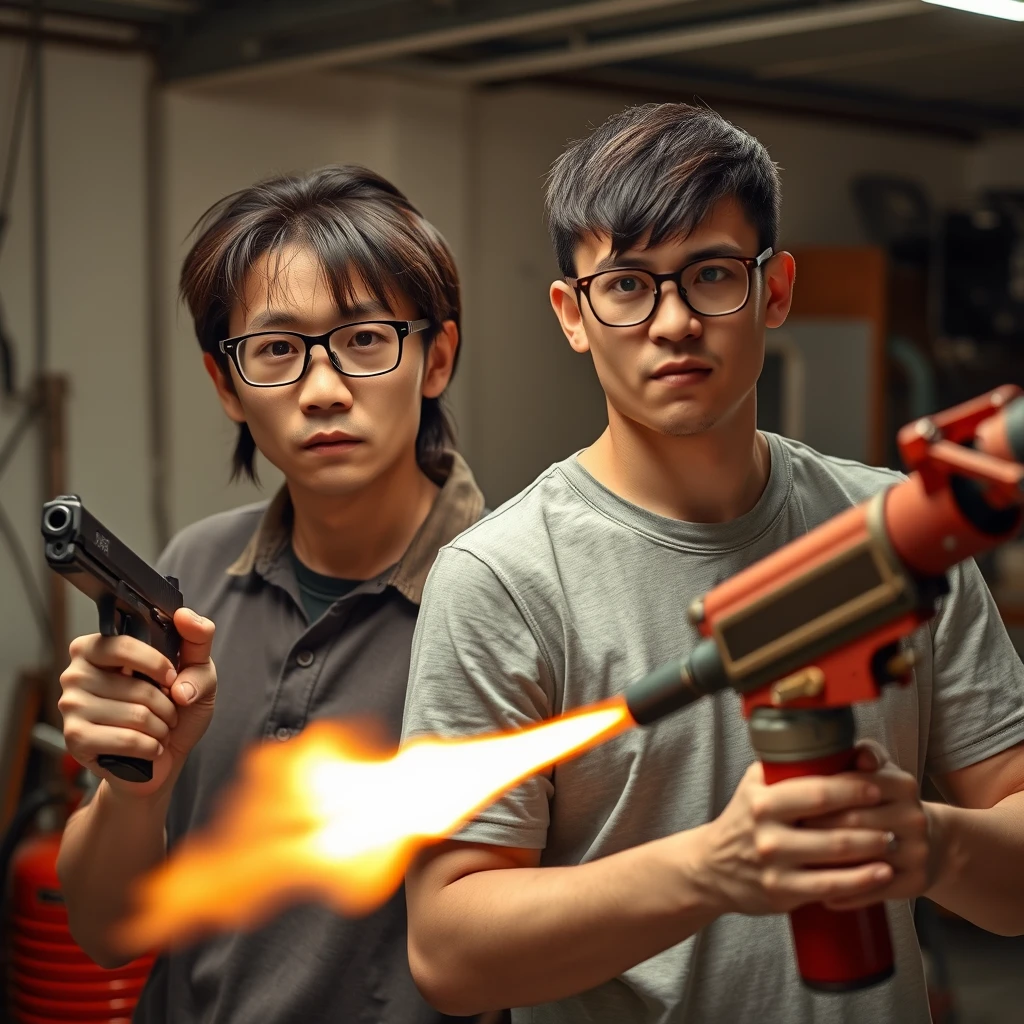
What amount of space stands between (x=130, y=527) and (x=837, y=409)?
276 cm

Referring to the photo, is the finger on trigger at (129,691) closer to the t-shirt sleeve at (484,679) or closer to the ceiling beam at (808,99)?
the t-shirt sleeve at (484,679)

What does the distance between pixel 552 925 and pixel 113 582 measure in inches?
20.5

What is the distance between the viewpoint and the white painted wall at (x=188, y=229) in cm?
393

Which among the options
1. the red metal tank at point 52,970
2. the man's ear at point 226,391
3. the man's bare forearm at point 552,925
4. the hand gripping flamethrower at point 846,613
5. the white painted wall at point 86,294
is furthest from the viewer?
the white painted wall at point 86,294

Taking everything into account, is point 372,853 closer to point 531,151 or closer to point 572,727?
point 572,727

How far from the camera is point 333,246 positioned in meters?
1.55

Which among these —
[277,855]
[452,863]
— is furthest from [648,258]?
[277,855]

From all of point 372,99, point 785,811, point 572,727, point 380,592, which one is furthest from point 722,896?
point 372,99

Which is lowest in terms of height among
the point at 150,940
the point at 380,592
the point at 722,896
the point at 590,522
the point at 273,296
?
the point at 150,940

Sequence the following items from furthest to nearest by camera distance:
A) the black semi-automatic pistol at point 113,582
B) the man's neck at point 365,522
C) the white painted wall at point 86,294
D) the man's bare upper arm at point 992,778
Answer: the white painted wall at point 86,294, the man's neck at point 365,522, the man's bare upper arm at point 992,778, the black semi-automatic pistol at point 113,582

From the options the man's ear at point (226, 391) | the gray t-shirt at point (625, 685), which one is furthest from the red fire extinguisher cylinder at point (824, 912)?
the man's ear at point (226, 391)

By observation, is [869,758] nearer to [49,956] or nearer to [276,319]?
[276,319]

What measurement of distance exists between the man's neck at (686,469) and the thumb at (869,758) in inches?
15.3

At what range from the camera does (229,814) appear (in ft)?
5.15
